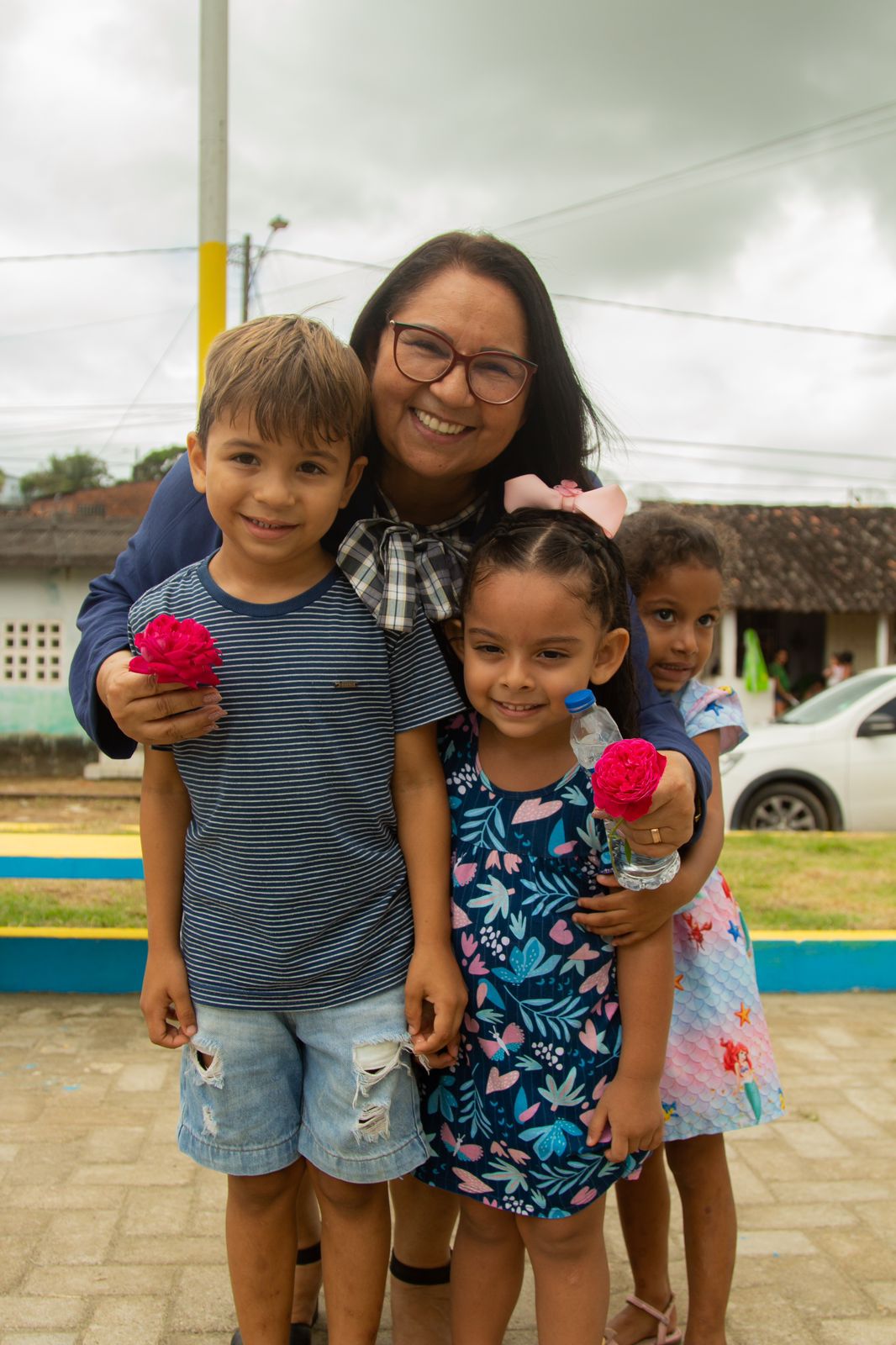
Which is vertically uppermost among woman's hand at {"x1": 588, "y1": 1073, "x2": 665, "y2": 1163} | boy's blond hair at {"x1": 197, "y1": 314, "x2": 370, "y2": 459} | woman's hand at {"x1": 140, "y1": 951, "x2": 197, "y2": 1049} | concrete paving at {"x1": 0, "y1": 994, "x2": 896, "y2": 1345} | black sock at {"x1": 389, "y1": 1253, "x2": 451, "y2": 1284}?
boy's blond hair at {"x1": 197, "y1": 314, "x2": 370, "y2": 459}

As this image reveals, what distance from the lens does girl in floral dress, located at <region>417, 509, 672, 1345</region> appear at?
6.10 feet

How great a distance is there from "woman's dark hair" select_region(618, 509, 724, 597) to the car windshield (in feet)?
21.6

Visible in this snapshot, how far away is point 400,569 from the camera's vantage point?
6.24 ft

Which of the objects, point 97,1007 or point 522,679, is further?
point 97,1007

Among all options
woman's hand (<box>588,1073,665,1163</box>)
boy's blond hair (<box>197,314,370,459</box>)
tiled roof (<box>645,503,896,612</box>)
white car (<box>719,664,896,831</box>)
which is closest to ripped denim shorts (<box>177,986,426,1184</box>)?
woman's hand (<box>588,1073,665,1163</box>)

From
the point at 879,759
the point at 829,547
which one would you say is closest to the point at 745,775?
the point at 879,759

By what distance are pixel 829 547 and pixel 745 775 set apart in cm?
1362

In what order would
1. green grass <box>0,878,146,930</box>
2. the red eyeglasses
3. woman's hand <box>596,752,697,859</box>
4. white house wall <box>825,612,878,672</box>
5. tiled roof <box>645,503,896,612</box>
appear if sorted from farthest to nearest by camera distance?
white house wall <box>825,612,878,672</box>, tiled roof <box>645,503,896,612</box>, green grass <box>0,878,146,930</box>, the red eyeglasses, woman's hand <box>596,752,697,859</box>

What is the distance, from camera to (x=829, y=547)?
A: 2080 cm

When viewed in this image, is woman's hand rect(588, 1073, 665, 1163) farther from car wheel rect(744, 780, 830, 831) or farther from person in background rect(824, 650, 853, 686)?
person in background rect(824, 650, 853, 686)

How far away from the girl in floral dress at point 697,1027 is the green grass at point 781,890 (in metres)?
3.09

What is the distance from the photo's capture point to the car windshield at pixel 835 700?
8.69 m

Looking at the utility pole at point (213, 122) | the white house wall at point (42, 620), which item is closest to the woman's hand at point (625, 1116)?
the utility pole at point (213, 122)

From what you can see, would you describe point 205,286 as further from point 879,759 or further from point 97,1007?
point 879,759
